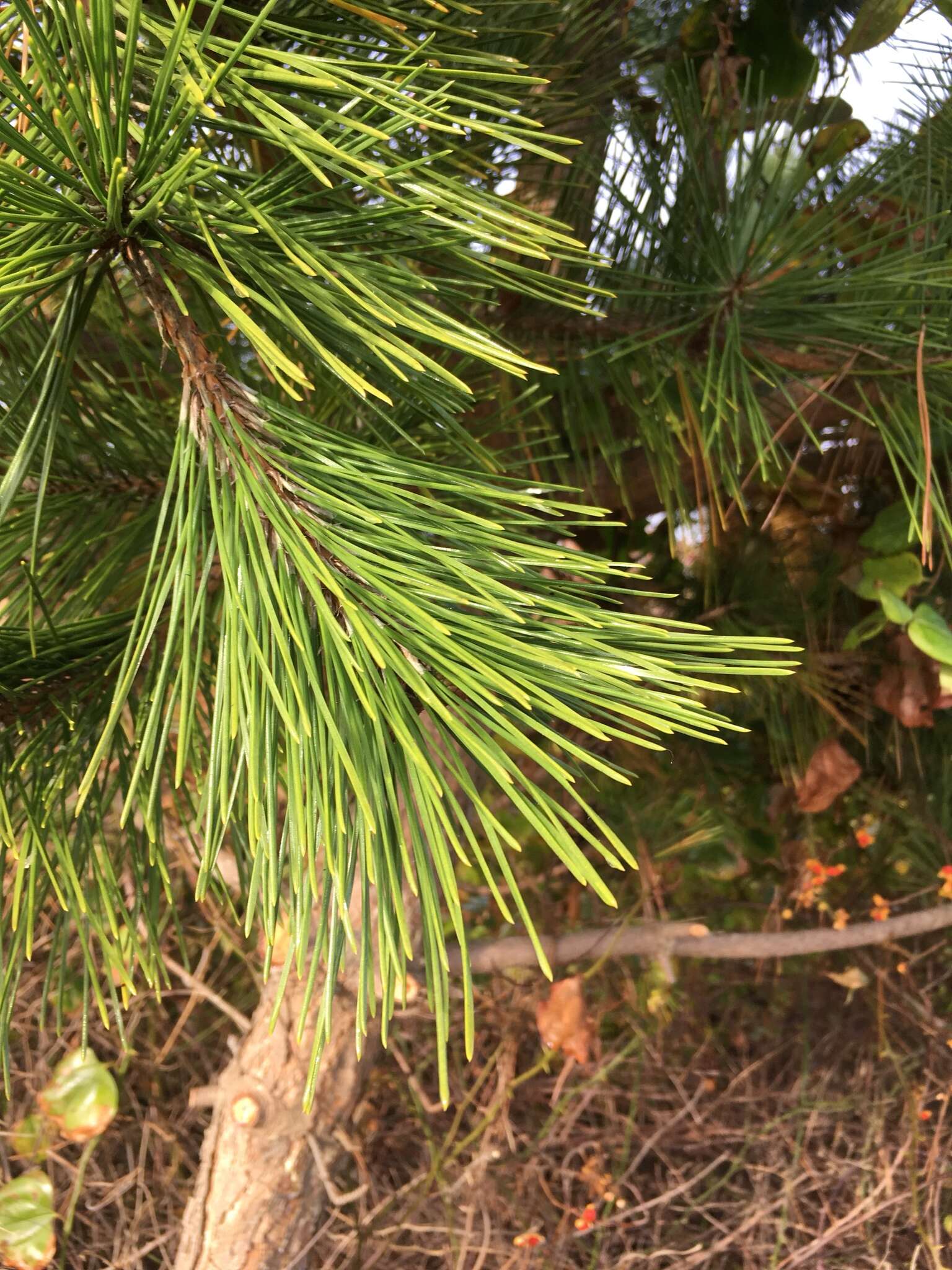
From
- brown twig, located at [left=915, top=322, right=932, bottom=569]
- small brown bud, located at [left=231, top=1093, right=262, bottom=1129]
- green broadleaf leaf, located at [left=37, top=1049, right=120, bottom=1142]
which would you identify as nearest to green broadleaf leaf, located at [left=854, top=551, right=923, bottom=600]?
brown twig, located at [left=915, top=322, right=932, bottom=569]

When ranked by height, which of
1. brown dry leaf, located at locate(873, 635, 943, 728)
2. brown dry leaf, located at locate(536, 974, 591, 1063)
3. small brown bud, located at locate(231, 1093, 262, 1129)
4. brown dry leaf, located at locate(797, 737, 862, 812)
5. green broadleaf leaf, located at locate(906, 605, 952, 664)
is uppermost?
green broadleaf leaf, located at locate(906, 605, 952, 664)

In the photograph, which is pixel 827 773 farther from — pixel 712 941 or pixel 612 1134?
pixel 612 1134

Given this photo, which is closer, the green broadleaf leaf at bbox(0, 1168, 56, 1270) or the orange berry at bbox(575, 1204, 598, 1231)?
the green broadleaf leaf at bbox(0, 1168, 56, 1270)

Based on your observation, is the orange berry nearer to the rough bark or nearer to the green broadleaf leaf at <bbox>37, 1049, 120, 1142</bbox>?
the rough bark

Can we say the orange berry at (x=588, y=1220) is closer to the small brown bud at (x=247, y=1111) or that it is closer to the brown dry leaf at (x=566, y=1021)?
the brown dry leaf at (x=566, y=1021)

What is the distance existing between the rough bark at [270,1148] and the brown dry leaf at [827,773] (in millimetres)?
375

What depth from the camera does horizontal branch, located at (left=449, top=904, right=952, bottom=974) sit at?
30.2 inches

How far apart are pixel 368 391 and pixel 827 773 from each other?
0.51 metres

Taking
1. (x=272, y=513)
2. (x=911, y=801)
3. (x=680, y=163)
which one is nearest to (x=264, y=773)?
(x=272, y=513)

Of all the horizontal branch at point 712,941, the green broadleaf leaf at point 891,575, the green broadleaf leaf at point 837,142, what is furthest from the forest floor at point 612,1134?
the green broadleaf leaf at point 837,142

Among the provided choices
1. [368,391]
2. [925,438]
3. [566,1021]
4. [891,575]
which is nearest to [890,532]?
[891,575]

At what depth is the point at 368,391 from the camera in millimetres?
340

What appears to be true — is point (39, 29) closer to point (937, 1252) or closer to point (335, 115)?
point (335, 115)

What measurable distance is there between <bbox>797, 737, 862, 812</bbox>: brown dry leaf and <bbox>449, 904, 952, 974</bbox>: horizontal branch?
0.15m
